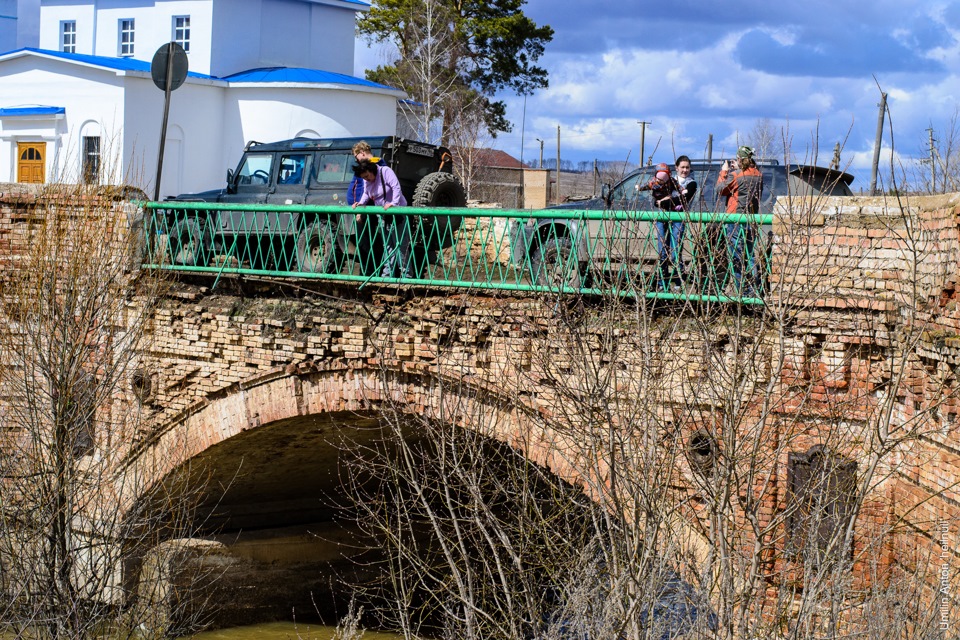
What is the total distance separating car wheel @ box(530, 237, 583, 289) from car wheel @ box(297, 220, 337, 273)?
2.03m

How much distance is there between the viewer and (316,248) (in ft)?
32.6

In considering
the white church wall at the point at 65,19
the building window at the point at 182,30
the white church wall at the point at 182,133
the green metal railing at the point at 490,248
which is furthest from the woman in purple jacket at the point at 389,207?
the white church wall at the point at 65,19

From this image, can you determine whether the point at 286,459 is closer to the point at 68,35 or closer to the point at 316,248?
the point at 316,248

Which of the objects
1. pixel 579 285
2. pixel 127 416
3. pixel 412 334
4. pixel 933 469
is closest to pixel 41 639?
pixel 127 416

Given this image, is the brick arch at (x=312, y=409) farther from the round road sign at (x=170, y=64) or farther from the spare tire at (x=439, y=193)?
the round road sign at (x=170, y=64)

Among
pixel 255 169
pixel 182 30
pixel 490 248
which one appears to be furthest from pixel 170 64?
pixel 182 30

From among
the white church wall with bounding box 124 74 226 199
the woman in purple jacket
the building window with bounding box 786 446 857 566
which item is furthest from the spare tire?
the white church wall with bounding box 124 74 226 199

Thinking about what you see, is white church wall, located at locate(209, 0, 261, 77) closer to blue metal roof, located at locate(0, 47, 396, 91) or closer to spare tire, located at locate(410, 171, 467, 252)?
blue metal roof, located at locate(0, 47, 396, 91)

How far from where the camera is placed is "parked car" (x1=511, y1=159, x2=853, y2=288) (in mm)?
6836

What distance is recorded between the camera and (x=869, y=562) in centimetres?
655

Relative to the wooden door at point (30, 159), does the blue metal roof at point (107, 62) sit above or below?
above

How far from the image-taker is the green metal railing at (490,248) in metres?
6.68

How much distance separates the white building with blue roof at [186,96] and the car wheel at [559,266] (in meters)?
Result: 14.0

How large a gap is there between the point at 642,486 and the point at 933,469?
1.77m
